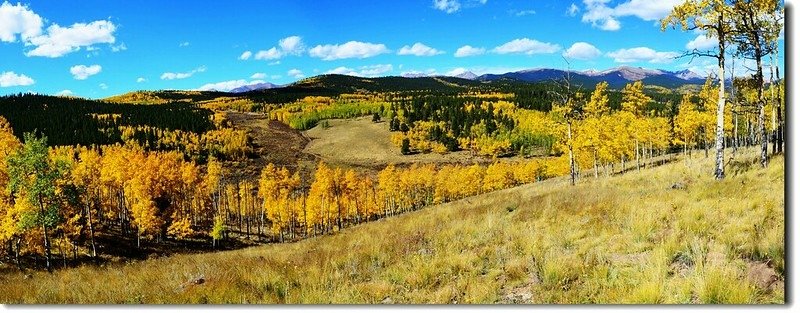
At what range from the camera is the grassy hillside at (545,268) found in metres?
6.43

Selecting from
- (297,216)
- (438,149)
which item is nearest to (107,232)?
(297,216)

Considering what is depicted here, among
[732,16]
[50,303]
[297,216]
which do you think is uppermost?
[732,16]

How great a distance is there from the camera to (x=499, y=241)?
9742 mm

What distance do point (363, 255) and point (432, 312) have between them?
3.36 metres

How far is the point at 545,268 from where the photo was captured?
7.18 m

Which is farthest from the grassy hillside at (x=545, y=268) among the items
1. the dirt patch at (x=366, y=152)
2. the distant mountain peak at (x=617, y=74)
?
the dirt patch at (x=366, y=152)

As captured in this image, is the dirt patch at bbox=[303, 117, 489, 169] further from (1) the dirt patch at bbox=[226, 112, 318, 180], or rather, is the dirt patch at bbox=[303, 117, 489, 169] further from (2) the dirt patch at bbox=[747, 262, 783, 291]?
(2) the dirt patch at bbox=[747, 262, 783, 291]

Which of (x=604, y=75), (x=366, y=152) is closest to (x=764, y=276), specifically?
(x=604, y=75)

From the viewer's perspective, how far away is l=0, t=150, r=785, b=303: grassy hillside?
21.1ft

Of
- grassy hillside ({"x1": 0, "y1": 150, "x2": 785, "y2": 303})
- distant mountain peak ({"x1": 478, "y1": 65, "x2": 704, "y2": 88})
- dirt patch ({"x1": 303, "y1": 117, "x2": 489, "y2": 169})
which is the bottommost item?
dirt patch ({"x1": 303, "y1": 117, "x2": 489, "y2": 169})

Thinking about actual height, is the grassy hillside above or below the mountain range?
below

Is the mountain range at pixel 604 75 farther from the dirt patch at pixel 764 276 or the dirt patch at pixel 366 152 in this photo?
the dirt patch at pixel 366 152

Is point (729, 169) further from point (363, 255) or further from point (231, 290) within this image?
point (231, 290)

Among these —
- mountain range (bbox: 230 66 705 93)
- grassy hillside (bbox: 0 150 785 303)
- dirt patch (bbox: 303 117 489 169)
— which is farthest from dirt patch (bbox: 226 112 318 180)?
grassy hillside (bbox: 0 150 785 303)
